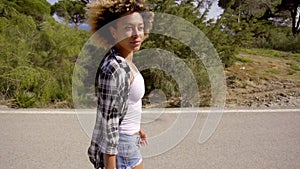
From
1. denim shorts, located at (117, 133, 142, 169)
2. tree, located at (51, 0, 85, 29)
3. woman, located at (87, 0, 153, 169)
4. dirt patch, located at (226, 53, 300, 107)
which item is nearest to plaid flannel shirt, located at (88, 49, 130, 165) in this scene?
woman, located at (87, 0, 153, 169)

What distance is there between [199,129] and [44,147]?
191cm

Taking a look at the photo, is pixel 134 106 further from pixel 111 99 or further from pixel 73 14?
pixel 73 14

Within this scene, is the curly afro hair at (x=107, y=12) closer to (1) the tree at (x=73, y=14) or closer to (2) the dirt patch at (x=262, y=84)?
(1) the tree at (x=73, y=14)

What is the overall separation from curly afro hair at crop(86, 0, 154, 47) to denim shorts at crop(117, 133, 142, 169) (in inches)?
18.8

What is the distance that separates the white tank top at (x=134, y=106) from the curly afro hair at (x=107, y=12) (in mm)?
234

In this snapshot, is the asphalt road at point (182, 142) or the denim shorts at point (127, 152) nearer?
the denim shorts at point (127, 152)

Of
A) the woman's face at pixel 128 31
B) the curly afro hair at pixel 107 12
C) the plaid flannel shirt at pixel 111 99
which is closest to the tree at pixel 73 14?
the curly afro hair at pixel 107 12

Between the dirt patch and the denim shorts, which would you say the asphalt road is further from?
the denim shorts

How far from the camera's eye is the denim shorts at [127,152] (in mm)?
1586

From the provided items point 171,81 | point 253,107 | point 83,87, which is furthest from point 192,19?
point 83,87

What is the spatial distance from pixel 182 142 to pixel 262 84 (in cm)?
439

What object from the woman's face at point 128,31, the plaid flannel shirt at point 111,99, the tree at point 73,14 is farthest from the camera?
the tree at point 73,14

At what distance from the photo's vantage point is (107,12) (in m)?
1.51

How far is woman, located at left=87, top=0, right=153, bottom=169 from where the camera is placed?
140 centimetres
